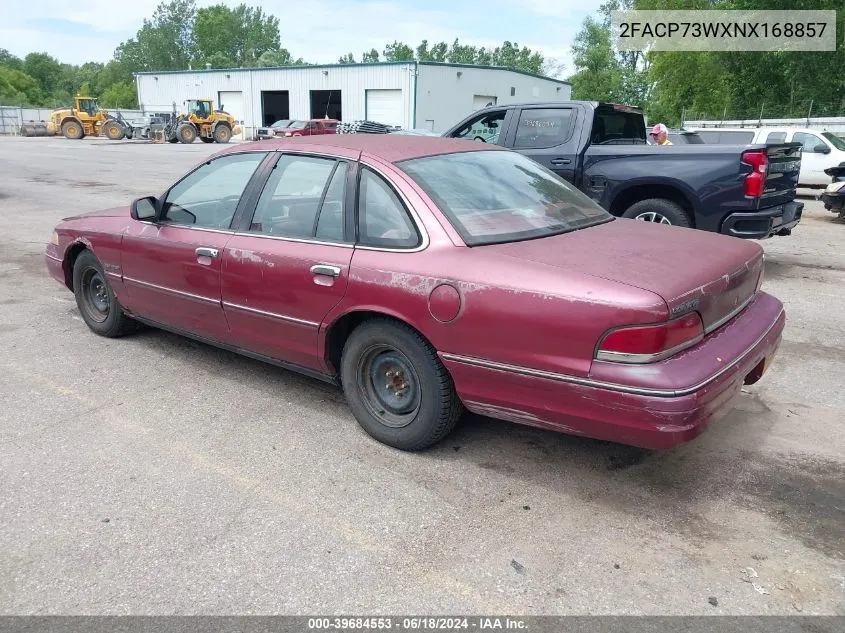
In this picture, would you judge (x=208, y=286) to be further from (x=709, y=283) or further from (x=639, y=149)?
(x=639, y=149)

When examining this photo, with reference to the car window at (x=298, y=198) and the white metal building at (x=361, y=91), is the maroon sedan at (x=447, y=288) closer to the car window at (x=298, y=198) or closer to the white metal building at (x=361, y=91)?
the car window at (x=298, y=198)

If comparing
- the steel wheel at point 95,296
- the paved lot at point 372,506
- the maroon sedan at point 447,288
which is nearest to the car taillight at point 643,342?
the maroon sedan at point 447,288

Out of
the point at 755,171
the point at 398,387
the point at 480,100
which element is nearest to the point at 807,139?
the point at 755,171

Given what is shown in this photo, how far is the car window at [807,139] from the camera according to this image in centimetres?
1578

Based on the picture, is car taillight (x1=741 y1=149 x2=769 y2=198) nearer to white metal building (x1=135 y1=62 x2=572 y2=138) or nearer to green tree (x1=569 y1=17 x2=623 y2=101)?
white metal building (x1=135 y1=62 x2=572 y2=138)

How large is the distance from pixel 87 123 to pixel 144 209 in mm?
41962

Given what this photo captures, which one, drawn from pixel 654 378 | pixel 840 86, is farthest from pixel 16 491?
pixel 840 86

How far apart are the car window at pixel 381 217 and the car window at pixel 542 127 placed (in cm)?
481

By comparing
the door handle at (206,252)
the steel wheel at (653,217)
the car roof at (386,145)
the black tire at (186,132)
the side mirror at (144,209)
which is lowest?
the door handle at (206,252)

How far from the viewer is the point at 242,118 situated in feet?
152

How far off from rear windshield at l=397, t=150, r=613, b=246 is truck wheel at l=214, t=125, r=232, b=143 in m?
36.5

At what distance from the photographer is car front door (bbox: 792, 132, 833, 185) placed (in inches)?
619

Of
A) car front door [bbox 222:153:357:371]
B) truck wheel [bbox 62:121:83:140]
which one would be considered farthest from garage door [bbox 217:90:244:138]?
car front door [bbox 222:153:357:371]

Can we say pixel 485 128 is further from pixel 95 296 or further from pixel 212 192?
pixel 95 296
